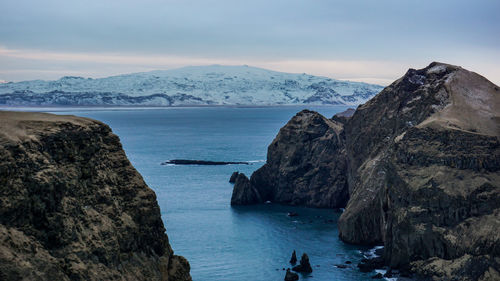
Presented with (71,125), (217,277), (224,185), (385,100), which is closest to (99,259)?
(71,125)

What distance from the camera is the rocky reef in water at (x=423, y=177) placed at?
5831cm

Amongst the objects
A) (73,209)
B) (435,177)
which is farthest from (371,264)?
(73,209)

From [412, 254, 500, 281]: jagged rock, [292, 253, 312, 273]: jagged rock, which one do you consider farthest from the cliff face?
[412, 254, 500, 281]: jagged rock

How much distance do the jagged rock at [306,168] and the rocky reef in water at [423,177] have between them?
0.61 ft

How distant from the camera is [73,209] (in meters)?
29.0

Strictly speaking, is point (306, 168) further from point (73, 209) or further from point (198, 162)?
point (73, 209)

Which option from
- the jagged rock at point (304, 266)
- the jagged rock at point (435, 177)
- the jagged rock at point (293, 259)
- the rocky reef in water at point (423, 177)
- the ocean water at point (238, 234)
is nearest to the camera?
the rocky reef in water at point (423, 177)

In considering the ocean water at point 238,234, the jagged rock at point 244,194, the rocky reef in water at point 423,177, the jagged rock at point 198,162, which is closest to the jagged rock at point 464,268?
the rocky reef in water at point 423,177

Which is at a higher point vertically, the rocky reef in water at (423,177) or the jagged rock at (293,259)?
the rocky reef in water at (423,177)

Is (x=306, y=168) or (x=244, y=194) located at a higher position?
(x=306, y=168)

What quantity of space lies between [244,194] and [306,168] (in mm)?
10888

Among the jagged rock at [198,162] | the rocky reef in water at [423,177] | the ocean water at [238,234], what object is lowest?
the ocean water at [238,234]

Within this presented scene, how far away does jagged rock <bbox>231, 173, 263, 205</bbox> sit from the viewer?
100625 millimetres

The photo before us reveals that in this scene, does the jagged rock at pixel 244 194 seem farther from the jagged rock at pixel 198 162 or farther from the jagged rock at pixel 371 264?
the jagged rock at pixel 198 162
